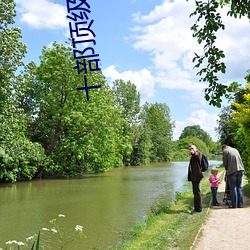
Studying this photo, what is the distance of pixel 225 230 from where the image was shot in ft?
24.6

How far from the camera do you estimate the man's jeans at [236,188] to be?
32.8 feet

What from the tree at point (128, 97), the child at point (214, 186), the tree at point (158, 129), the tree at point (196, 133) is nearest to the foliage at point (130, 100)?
the tree at point (128, 97)

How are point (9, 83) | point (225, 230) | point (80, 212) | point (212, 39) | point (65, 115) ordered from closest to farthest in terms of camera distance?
point (212, 39) < point (225, 230) < point (80, 212) < point (9, 83) < point (65, 115)

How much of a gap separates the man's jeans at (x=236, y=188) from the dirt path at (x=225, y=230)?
218mm

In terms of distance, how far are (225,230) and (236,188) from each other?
9.06ft

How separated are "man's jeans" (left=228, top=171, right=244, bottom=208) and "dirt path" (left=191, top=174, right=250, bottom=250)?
22cm

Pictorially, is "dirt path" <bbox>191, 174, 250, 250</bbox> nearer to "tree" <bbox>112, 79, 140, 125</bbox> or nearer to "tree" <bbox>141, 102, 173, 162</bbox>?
"tree" <bbox>112, 79, 140, 125</bbox>

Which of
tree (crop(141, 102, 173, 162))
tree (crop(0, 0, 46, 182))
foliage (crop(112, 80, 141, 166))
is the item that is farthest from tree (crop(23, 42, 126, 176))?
tree (crop(141, 102, 173, 162))

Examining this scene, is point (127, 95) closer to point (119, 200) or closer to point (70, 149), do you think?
point (70, 149)

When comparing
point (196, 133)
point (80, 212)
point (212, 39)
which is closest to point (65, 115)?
point (80, 212)

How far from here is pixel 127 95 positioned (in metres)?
62.0

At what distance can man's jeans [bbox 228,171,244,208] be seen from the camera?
999 centimetres

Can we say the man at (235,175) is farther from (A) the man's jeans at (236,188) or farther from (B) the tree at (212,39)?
(B) the tree at (212,39)

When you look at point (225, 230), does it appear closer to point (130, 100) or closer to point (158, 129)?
point (130, 100)
